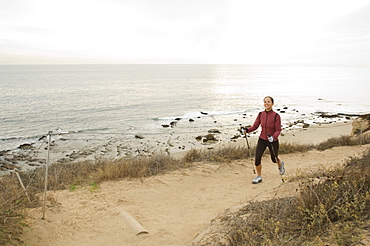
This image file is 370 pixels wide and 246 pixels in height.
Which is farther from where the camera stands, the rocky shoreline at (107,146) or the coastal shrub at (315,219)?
the rocky shoreline at (107,146)

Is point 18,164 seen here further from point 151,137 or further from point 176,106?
point 176,106

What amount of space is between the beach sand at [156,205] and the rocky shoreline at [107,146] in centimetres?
501

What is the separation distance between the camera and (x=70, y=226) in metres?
5.45

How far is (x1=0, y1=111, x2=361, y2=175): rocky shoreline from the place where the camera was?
13.9m

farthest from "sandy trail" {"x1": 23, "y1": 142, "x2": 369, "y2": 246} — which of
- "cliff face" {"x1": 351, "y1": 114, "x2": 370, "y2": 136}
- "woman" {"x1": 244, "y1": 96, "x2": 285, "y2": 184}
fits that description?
"cliff face" {"x1": 351, "y1": 114, "x2": 370, "y2": 136}

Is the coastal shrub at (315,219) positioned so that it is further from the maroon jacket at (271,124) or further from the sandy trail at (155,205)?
the maroon jacket at (271,124)

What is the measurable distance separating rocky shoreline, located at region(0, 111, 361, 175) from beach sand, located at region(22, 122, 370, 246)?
5012mm

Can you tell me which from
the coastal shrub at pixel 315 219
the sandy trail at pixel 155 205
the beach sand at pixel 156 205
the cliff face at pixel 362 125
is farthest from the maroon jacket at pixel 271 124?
the cliff face at pixel 362 125

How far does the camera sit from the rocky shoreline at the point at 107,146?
45.5ft

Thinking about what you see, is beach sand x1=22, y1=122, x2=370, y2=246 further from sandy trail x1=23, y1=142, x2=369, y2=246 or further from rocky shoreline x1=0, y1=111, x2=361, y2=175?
rocky shoreline x1=0, y1=111, x2=361, y2=175

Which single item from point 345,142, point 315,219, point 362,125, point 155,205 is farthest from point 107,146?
point 362,125

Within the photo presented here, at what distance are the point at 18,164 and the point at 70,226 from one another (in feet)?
32.5

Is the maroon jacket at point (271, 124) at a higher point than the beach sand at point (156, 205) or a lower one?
higher

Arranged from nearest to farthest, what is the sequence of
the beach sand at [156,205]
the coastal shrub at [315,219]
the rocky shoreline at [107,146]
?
the coastal shrub at [315,219] → the beach sand at [156,205] → the rocky shoreline at [107,146]
